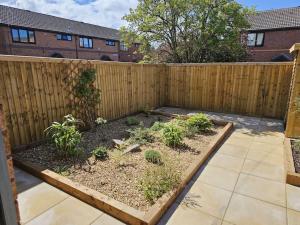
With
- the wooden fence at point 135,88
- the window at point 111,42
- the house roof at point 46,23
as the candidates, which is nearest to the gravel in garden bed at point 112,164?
the wooden fence at point 135,88

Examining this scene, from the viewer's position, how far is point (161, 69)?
8.70m

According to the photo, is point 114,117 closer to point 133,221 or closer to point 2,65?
point 2,65

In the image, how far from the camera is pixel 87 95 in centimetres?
516

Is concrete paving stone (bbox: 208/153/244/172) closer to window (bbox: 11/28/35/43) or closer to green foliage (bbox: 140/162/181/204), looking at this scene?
green foliage (bbox: 140/162/181/204)

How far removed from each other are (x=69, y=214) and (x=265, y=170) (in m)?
3.29

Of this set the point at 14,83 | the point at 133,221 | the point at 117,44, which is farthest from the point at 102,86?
the point at 117,44

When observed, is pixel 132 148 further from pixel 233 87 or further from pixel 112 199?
pixel 233 87

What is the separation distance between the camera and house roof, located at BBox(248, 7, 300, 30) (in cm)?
1681

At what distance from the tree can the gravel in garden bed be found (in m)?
7.51

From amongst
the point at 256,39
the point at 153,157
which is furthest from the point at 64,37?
the point at 153,157

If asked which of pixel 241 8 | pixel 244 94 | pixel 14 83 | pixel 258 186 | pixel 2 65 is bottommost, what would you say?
pixel 258 186

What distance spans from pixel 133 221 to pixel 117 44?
88.8 ft

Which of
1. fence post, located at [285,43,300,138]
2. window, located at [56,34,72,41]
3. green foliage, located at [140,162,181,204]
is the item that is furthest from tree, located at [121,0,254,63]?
window, located at [56,34,72,41]

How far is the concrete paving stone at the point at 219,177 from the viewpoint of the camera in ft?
10.6
